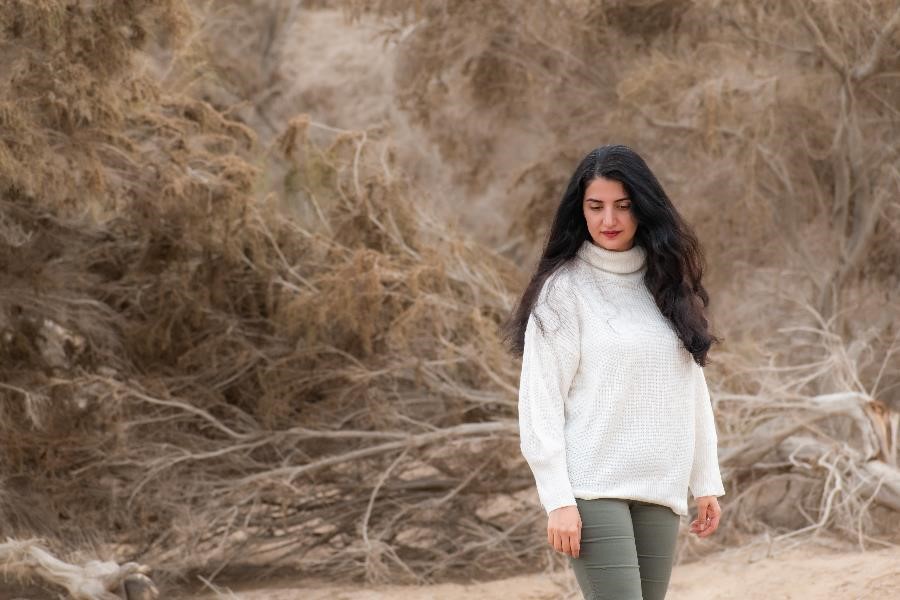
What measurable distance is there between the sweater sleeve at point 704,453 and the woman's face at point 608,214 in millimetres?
428

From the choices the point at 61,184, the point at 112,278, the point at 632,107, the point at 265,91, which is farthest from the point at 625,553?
the point at 265,91

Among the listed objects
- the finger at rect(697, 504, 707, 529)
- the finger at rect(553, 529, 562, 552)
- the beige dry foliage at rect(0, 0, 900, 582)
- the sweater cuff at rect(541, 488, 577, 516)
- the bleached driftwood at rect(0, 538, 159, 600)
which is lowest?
the bleached driftwood at rect(0, 538, 159, 600)

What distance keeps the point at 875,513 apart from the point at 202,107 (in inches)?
192

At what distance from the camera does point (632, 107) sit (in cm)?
1108

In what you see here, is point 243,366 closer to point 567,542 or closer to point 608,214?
point 608,214

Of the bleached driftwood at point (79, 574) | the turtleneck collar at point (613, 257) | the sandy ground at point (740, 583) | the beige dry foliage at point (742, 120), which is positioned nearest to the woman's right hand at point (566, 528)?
the turtleneck collar at point (613, 257)

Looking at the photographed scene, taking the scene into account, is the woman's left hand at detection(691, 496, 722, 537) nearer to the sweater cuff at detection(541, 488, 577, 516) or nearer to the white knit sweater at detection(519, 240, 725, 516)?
the white knit sweater at detection(519, 240, 725, 516)

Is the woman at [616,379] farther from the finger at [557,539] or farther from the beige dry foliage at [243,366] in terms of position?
the beige dry foliage at [243,366]

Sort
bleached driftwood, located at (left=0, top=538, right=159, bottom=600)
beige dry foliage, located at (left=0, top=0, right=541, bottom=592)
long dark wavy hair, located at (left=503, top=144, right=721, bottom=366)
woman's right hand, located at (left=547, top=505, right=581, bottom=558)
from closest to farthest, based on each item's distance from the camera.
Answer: woman's right hand, located at (left=547, top=505, right=581, bottom=558) → long dark wavy hair, located at (left=503, top=144, right=721, bottom=366) → bleached driftwood, located at (left=0, top=538, right=159, bottom=600) → beige dry foliage, located at (left=0, top=0, right=541, bottom=592)

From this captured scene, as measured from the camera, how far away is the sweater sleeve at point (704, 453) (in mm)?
3549

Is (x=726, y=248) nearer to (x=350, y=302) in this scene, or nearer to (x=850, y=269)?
(x=850, y=269)

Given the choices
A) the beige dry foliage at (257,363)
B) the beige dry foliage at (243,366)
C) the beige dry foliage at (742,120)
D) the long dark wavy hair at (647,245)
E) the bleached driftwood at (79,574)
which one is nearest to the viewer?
the long dark wavy hair at (647,245)

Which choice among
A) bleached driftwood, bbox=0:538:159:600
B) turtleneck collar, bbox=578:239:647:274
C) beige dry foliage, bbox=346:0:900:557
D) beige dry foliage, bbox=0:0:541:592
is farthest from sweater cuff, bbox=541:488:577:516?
beige dry foliage, bbox=346:0:900:557

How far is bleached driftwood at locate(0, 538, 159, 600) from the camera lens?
6.57 metres
